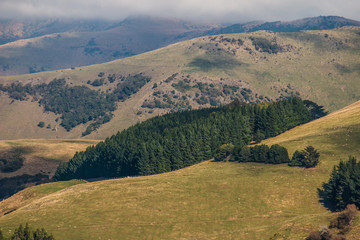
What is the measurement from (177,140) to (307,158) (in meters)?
56.5

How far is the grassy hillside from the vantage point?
64.8 m

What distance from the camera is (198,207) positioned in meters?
75.0

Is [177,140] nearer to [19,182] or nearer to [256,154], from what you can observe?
[256,154]

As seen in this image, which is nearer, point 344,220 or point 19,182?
point 344,220

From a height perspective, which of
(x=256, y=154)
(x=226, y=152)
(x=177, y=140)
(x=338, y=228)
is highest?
(x=338, y=228)

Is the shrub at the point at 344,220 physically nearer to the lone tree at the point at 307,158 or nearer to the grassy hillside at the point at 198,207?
the grassy hillside at the point at 198,207

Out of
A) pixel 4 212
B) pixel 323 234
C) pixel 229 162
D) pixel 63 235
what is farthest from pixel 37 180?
pixel 323 234

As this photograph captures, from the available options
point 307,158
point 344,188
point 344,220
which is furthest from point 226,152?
point 344,220

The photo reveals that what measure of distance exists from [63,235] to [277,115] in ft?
356

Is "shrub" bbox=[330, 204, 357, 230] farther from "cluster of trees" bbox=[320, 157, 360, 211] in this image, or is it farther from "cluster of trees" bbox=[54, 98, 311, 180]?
"cluster of trees" bbox=[54, 98, 311, 180]

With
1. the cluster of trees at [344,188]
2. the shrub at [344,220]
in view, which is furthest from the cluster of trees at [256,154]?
the shrub at [344,220]

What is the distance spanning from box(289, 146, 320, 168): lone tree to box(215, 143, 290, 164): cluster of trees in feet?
17.4

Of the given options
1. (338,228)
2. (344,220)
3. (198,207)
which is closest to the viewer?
(338,228)

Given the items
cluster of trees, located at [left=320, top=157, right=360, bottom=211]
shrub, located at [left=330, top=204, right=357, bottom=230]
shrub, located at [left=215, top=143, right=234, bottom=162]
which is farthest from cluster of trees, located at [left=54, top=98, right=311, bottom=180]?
shrub, located at [left=330, top=204, right=357, bottom=230]
